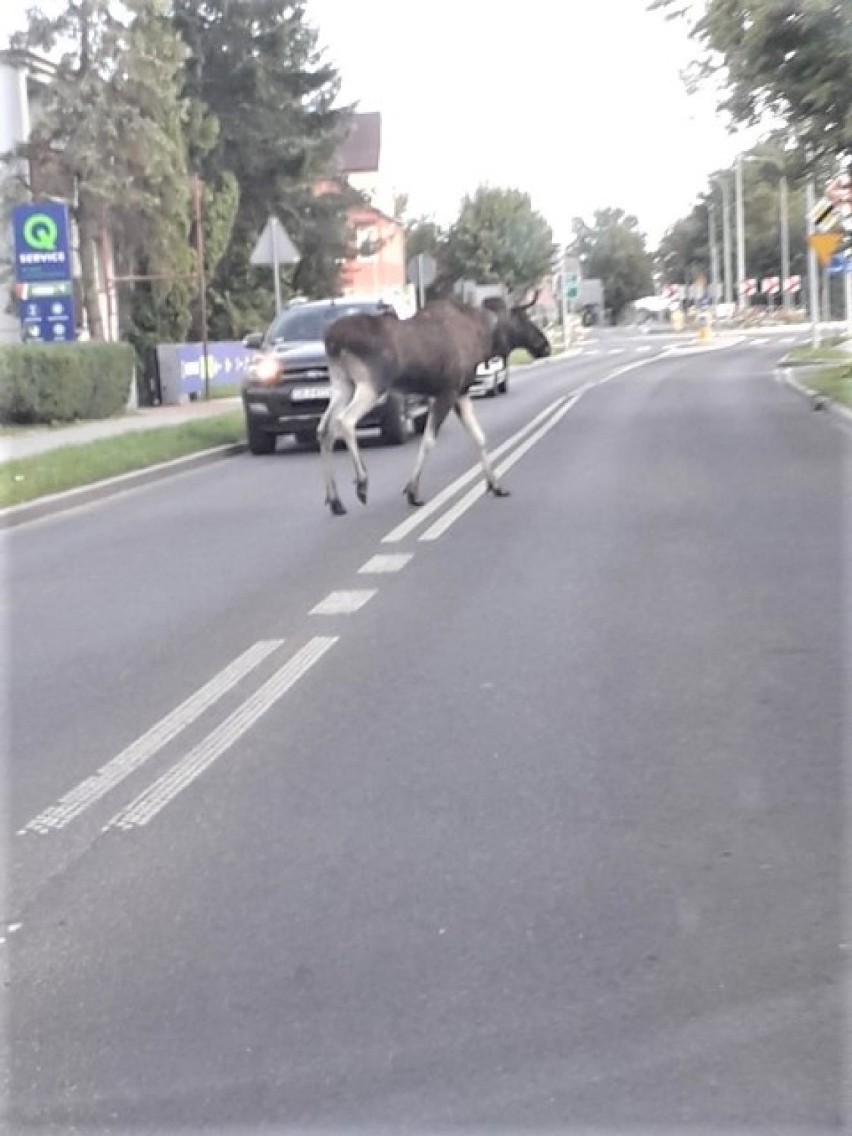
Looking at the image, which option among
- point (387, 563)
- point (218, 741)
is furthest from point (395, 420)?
point (218, 741)

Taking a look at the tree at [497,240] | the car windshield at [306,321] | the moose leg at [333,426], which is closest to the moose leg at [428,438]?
the moose leg at [333,426]

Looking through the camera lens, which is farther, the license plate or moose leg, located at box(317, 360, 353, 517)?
the license plate

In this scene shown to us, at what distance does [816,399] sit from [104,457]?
1109 cm

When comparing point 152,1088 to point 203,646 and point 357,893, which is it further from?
point 203,646

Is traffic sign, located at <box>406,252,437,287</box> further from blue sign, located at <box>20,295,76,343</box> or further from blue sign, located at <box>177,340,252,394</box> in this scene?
blue sign, located at <box>20,295,76,343</box>

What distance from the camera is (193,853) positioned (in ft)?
18.9

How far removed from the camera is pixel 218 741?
7.13m

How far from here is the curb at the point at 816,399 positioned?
22172 mm

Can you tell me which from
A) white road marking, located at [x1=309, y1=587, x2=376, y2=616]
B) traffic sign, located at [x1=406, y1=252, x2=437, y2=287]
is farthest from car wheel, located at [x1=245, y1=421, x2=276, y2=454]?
traffic sign, located at [x1=406, y1=252, x2=437, y2=287]

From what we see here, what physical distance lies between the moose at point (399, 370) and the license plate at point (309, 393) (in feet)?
19.7

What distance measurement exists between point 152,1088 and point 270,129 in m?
48.1

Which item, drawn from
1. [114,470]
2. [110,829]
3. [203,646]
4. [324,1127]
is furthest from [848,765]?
[114,470]

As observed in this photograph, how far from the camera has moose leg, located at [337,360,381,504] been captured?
14.6 m

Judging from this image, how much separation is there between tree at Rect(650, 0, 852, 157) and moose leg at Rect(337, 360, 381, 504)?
18.2 feet
